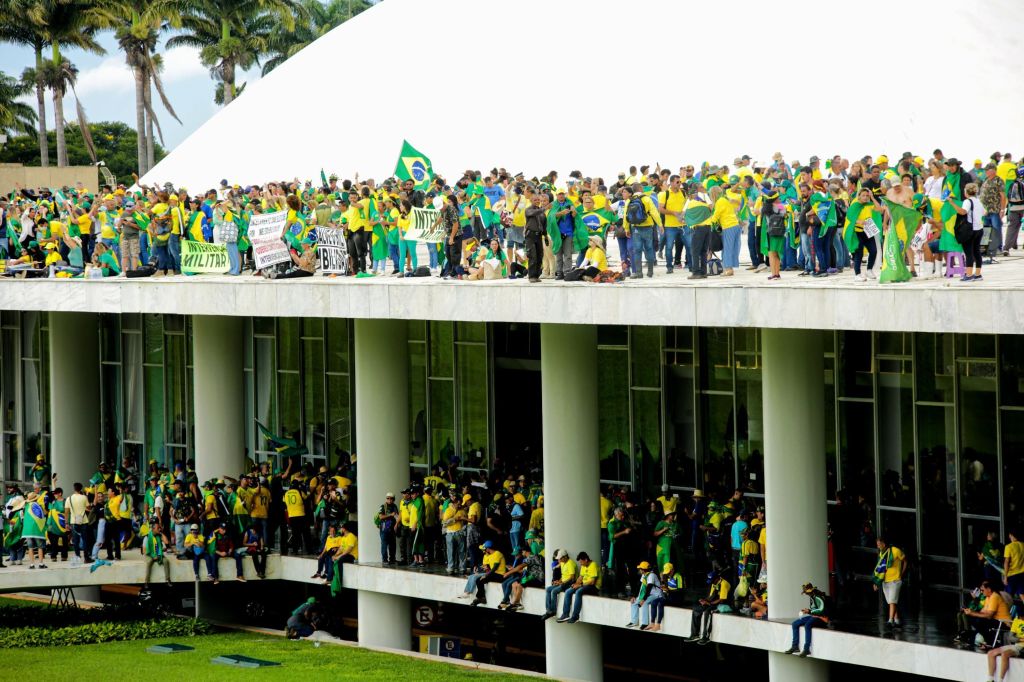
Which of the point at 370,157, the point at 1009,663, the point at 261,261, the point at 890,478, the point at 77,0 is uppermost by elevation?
the point at 77,0

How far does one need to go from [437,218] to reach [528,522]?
207 inches

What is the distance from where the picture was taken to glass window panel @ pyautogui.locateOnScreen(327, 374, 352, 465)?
34656 mm

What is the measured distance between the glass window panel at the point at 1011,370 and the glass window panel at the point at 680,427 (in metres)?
5.90

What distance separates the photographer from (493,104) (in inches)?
1678

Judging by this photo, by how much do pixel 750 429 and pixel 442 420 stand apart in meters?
7.04

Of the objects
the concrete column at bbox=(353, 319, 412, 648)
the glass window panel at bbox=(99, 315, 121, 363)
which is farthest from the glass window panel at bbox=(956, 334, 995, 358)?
the glass window panel at bbox=(99, 315, 121, 363)

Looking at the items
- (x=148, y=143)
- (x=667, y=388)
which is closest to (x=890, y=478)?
(x=667, y=388)

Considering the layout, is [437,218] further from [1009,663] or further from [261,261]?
[1009,663]

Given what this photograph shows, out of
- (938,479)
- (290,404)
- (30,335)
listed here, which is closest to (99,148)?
(30,335)

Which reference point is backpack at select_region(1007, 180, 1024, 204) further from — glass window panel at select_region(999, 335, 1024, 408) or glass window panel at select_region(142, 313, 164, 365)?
glass window panel at select_region(142, 313, 164, 365)

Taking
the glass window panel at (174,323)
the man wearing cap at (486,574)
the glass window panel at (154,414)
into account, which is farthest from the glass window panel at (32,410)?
the man wearing cap at (486,574)

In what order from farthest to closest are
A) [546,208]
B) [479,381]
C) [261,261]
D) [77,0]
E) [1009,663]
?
[77,0] < [479,381] < [261,261] < [546,208] < [1009,663]

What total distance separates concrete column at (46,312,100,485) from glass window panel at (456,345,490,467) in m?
8.35

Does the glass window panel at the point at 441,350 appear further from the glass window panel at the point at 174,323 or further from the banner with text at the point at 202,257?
the glass window panel at the point at 174,323
